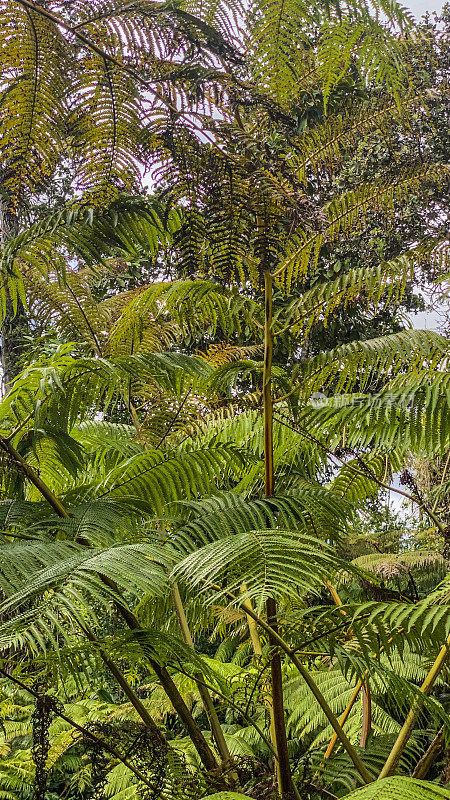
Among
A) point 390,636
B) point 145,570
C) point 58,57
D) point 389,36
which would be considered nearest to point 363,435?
point 390,636

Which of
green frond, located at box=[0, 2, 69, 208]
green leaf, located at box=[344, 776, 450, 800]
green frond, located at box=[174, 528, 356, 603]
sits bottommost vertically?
green leaf, located at box=[344, 776, 450, 800]

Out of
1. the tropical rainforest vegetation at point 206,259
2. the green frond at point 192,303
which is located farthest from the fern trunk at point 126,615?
the green frond at point 192,303

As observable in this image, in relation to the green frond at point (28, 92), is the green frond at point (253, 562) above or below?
below

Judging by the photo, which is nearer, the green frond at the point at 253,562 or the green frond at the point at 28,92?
the green frond at the point at 253,562

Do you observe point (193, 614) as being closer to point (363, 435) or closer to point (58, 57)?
point (363, 435)

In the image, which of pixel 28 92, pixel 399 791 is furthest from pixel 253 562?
pixel 28 92

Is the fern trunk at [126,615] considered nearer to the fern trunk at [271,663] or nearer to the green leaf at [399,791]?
the fern trunk at [271,663]

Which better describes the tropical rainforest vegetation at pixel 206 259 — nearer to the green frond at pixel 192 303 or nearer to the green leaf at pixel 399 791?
the green frond at pixel 192 303

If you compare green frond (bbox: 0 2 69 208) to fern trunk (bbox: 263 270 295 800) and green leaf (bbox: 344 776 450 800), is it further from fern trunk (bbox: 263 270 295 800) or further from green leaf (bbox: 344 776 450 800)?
green leaf (bbox: 344 776 450 800)

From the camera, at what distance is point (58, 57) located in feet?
3.03

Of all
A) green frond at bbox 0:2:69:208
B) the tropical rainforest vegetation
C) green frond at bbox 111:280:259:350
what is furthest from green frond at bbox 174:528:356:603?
green frond at bbox 0:2:69:208

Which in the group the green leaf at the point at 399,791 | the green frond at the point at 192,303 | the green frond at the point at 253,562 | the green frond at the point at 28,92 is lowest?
the green leaf at the point at 399,791

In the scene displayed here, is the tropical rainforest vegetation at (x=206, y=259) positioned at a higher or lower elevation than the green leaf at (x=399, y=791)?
higher

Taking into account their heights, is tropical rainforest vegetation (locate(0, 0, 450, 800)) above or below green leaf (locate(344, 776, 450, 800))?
above
